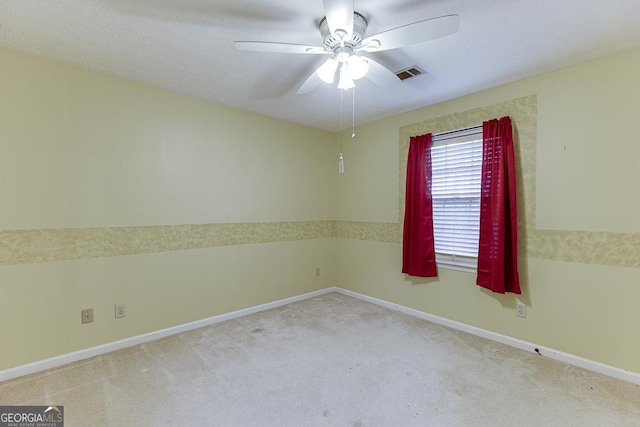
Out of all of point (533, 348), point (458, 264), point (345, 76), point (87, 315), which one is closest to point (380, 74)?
point (345, 76)

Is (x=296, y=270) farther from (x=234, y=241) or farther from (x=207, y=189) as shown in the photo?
(x=207, y=189)

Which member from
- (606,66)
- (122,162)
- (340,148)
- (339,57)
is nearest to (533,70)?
(606,66)

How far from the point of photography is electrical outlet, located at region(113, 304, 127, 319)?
2.61 metres

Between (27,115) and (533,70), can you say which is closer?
(27,115)

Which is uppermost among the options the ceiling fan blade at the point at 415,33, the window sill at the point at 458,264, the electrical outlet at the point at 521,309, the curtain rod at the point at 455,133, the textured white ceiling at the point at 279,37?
the textured white ceiling at the point at 279,37

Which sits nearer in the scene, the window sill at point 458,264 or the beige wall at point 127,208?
the beige wall at point 127,208

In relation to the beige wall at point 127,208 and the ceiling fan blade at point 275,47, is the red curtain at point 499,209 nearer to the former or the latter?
the ceiling fan blade at point 275,47

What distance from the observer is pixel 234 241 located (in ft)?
11.1

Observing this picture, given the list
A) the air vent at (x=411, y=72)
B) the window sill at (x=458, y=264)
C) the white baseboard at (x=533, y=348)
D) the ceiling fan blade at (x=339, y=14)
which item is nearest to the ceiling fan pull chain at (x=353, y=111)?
the air vent at (x=411, y=72)

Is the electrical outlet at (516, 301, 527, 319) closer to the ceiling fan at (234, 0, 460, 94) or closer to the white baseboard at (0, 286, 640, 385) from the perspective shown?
A: the white baseboard at (0, 286, 640, 385)

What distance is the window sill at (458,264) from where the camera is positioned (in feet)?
9.77

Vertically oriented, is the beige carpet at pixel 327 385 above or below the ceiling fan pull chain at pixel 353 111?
below

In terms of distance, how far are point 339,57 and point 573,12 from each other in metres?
1.38

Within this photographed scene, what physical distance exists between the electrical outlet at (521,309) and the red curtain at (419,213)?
792 millimetres
